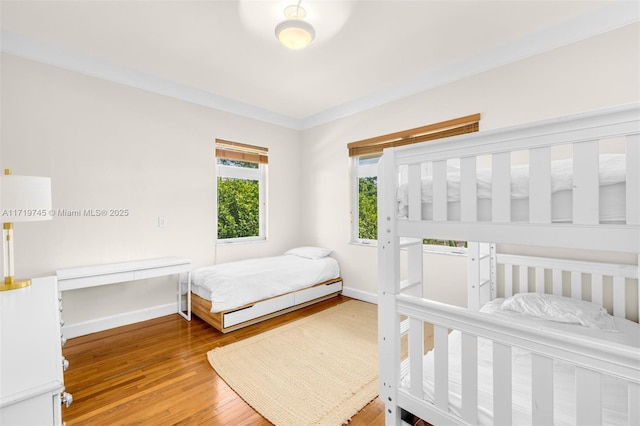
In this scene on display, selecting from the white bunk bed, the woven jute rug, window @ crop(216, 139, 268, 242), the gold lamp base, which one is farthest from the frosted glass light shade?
the woven jute rug

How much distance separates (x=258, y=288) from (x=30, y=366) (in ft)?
6.69

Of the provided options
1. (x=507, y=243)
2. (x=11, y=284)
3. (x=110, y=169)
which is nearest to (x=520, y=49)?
(x=507, y=243)

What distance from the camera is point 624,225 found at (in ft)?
2.59

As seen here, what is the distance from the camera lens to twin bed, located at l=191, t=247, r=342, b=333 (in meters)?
2.63

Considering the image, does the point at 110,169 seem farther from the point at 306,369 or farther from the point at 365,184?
the point at 365,184

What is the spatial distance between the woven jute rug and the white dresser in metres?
1.10

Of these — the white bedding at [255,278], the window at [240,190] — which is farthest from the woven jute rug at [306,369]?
the window at [240,190]

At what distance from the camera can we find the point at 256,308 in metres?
2.81

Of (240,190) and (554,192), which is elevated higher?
(240,190)

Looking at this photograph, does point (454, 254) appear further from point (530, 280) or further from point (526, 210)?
point (526, 210)

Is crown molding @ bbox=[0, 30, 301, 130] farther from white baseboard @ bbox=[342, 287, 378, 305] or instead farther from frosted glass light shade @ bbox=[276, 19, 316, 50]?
white baseboard @ bbox=[342, 287, 378, 305]

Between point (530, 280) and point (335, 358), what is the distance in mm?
1700

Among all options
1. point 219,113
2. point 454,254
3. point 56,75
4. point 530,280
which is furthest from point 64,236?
point 530,280

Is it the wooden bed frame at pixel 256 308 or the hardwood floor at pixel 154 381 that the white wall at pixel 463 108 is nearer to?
the wooden bed frame at pixel 256 308
